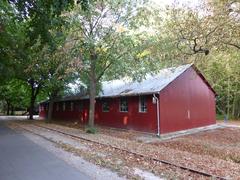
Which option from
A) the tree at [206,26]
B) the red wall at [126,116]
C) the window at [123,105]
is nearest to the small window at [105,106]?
the red wall at [126,116]

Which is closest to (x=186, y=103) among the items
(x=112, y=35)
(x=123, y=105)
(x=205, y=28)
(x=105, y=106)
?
(x=123, y=105)

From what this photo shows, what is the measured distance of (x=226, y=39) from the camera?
555 inches

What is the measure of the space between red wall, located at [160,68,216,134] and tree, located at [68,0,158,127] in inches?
132

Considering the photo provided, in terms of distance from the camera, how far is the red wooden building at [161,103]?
21.7m

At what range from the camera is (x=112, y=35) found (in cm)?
2056

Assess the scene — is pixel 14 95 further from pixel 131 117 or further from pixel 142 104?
pixel 142 104

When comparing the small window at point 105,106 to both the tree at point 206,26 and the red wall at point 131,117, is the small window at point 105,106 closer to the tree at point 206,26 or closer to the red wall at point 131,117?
the red wall at point 131,117

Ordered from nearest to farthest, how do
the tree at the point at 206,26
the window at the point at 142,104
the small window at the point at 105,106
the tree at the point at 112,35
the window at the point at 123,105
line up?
1. the tree at the point at 206,26
2. the tree at the point at 112,35
3. the window at the point at 142,104
4. the window at the point at 123,105
5. the small window at the point at 105,106

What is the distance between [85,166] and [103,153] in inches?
106

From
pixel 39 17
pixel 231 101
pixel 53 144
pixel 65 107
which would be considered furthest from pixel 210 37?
pixel 231 101

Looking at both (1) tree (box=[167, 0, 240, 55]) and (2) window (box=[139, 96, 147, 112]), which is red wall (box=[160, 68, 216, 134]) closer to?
(2) window (box=[139, 96, 147, 112])

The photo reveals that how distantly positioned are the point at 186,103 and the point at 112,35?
8125mm

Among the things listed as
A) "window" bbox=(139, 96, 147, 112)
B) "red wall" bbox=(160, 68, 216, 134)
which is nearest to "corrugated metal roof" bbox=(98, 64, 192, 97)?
"red wall" bbox=(160, 68, 216, 134)

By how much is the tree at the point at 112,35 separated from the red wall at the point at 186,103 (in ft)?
11.0
